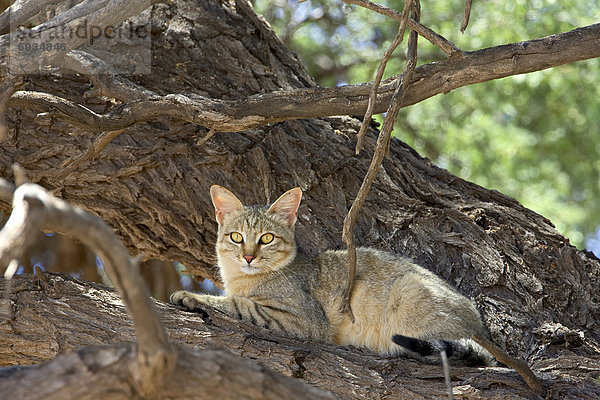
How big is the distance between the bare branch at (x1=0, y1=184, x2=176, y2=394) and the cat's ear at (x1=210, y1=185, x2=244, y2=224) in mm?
2971

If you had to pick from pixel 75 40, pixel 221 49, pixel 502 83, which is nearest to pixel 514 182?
pixel 502 83

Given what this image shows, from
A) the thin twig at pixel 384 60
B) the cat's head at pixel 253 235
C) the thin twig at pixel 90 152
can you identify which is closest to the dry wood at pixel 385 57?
the thin twig at pixel 384 60

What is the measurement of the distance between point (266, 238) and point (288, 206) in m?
0.32

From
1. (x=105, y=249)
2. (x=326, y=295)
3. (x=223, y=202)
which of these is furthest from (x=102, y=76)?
(x=105, y=249)

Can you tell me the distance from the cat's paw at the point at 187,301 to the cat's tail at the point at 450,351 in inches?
49.8

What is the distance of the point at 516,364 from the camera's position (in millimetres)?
3293

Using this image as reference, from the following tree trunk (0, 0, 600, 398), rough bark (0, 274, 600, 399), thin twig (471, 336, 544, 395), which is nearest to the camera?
thin twig (471, 336, 544, 395)

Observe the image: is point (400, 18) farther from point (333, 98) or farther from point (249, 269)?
point (249, 269)

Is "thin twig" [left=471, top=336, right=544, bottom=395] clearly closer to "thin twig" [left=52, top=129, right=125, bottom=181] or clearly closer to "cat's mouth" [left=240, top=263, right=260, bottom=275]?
"cat's mouth" [left=240, top=263, right=260, bottom=275]

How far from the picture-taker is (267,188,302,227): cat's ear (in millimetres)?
4996

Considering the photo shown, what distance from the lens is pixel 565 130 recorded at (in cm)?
951

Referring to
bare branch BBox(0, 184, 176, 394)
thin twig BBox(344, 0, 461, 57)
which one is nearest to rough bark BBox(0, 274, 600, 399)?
bare branch BBox(0, 184, 176, 394)

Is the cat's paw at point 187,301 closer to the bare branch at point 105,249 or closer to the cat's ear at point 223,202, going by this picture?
the cat's ear at point 223,202

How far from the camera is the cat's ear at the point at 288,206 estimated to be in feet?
16.4
